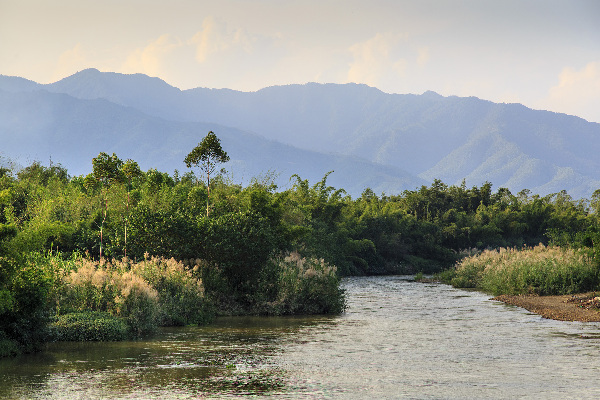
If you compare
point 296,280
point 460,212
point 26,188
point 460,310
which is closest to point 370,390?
point 296,280

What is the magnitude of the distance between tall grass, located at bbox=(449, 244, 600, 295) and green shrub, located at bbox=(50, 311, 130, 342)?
2500 cm

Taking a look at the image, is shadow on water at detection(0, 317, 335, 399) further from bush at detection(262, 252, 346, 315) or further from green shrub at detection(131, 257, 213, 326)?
bush at detection(262, 252, 346, 315)

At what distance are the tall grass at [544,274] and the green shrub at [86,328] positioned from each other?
82.0ft

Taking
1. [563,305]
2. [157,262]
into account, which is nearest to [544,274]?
[563,305]

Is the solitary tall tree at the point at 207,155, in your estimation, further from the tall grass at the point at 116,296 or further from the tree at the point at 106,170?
the tall grass at the point at 116,296

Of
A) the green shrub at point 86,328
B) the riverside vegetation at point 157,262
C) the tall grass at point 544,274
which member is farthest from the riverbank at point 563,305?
the green shrub at point 86,328

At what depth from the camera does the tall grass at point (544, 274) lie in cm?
3756

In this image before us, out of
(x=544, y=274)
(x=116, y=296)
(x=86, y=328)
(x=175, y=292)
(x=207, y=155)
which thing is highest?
(x=207, y=155)

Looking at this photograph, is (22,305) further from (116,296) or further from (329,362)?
(329,362)

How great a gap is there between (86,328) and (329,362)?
7.84 meters

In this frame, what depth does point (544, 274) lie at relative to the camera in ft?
128

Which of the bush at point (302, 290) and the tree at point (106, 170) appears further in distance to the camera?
the bush at point (302, 290)

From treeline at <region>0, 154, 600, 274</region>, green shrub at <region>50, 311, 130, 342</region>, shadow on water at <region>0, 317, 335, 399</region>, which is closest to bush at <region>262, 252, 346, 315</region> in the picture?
treeline at <region>0, 154, 600, 274</region>

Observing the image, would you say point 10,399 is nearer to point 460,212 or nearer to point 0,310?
point 0,310
